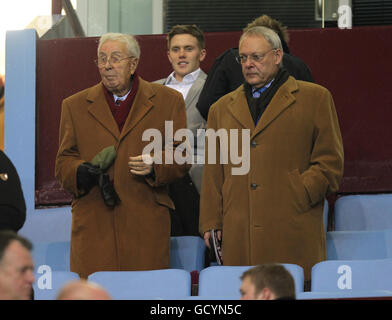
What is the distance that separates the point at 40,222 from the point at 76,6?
1637 millimetres

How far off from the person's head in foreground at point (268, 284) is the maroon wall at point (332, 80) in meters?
3.36

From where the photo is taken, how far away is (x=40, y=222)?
597cm

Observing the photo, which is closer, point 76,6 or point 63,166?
point 63,166

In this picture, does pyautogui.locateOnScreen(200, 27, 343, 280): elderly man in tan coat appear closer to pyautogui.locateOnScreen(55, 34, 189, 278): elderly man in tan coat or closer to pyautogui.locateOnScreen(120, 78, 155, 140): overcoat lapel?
pyautogui.locateOnScreen(55, 34, 189, 278): elderly man in tan coat

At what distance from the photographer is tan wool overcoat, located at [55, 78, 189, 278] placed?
4.62m

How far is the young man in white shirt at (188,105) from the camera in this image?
531 centimetres

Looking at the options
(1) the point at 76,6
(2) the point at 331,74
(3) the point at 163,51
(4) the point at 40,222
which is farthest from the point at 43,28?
(2) the point at 331,74

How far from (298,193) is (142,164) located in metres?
0.74

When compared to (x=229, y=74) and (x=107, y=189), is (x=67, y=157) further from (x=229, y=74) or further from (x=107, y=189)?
(x=229, y=74)

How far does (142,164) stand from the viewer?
454cm

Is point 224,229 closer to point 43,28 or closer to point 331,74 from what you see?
point 331,74

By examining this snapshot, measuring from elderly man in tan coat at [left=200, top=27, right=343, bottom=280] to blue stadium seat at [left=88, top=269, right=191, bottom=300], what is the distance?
1.48 ft

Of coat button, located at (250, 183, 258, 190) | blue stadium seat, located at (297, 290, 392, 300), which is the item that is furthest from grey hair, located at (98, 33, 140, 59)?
blue stadium seat, located at (297, 290, 392, 300)

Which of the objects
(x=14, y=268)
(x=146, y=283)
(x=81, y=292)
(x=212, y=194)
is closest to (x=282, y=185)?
(x=212, y=194)
